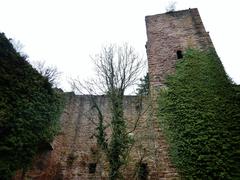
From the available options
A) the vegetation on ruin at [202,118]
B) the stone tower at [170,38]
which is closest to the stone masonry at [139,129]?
the stone tower at [170,38]

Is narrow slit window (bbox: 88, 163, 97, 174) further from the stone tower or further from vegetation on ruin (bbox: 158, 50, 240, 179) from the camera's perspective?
vegetation on ruin (bbox: 158, 50, 240, 179)

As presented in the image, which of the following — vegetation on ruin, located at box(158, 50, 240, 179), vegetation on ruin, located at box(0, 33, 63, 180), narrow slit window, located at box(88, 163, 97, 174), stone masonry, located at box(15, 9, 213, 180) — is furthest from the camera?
narrow slit window, located at box(88, 163, 97, 174)

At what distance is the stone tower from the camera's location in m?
8.38

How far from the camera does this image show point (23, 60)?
332 inches

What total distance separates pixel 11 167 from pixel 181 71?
18.5 feet

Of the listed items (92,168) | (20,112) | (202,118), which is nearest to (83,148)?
(92,168)

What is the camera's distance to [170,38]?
920 centimetres

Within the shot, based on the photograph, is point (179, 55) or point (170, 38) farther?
point (170, 38)

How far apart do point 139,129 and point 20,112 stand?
6443mm

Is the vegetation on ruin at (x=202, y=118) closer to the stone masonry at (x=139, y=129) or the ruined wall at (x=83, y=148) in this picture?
the stone masonry at (x=139, y=129)

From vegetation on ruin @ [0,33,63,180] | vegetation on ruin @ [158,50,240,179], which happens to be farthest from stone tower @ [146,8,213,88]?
vegetation on ruin @ [0,33,63,180]

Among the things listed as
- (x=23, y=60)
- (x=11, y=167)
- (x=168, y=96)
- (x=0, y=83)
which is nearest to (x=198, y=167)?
(x=168, y=96)

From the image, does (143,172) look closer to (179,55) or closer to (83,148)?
(83,148)

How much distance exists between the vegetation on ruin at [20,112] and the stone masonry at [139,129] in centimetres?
140
